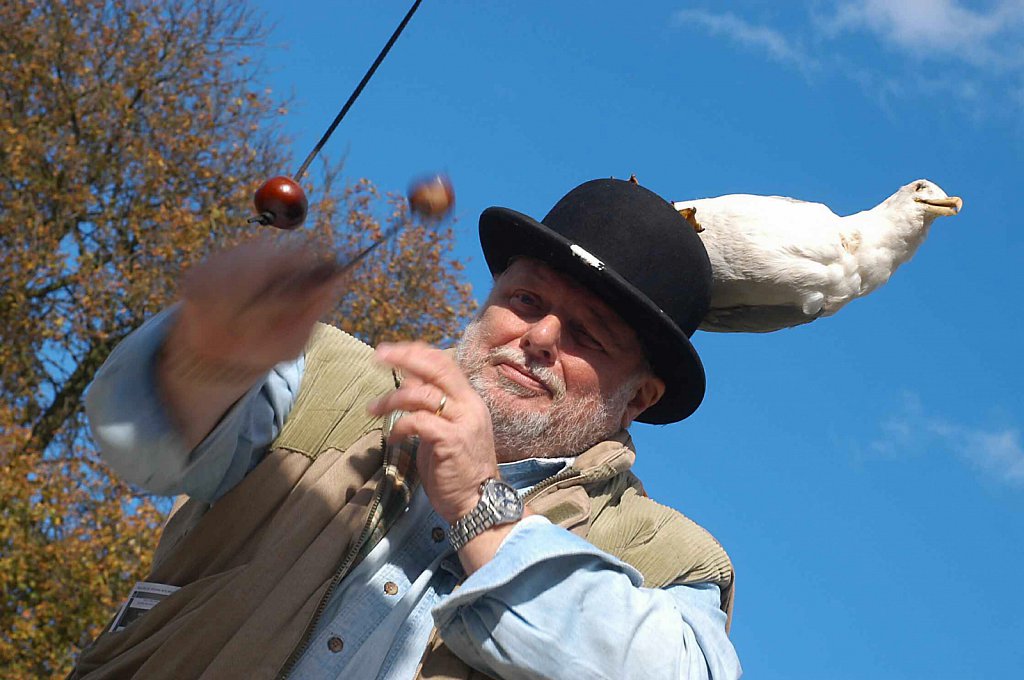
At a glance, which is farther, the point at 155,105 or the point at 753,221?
the point at 155,105

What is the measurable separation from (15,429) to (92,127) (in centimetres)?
316

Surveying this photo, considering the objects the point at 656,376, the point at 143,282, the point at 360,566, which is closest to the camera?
the point at 360,566

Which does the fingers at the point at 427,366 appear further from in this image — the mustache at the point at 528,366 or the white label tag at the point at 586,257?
the white label tag at the point at 586,257

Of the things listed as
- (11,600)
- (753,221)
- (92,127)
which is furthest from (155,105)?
(753,221)

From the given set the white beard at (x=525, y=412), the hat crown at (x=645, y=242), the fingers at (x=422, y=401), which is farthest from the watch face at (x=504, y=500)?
the hat crown at (x=645, y=242)

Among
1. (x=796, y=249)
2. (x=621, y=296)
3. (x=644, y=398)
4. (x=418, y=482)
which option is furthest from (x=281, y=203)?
(x=796, y=249)

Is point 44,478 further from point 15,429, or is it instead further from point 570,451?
point 570,451

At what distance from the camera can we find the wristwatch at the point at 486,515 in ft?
7.97

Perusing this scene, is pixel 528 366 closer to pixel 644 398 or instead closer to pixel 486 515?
pixel 644 398

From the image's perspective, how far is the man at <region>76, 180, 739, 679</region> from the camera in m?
2.36

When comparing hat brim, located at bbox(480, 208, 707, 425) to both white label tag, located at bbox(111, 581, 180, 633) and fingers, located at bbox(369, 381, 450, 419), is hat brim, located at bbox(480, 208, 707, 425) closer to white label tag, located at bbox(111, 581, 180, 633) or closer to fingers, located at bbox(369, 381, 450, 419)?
fingers, located at bbox(369, 381, 450, 419)

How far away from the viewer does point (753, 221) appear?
127 inches

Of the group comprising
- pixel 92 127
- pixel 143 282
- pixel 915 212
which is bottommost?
pixel 915 212

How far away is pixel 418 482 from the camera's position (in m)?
2.69
